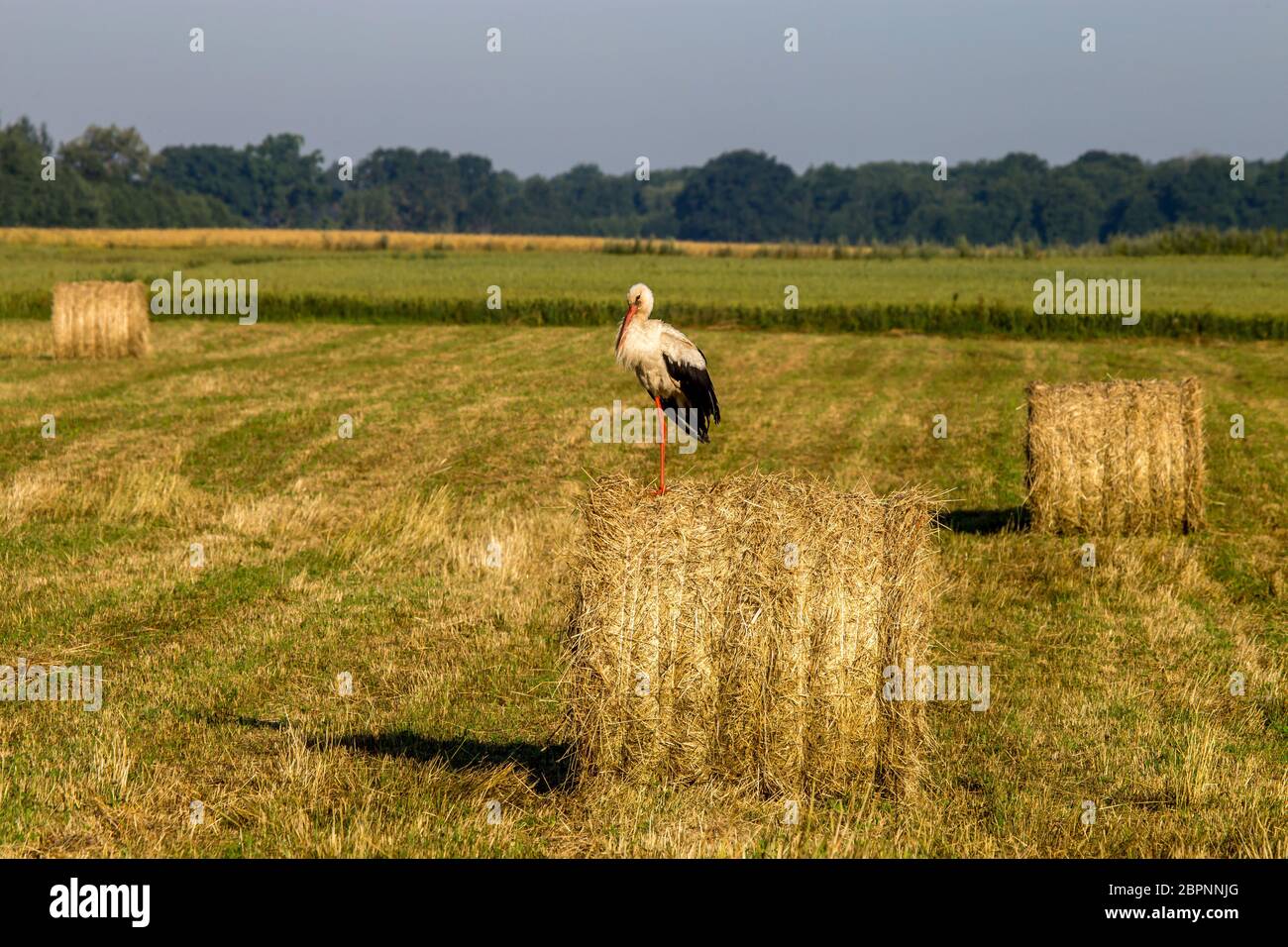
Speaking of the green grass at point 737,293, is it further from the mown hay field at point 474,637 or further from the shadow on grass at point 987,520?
the shadow on grass at point 987,520

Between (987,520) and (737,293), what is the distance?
30.8m

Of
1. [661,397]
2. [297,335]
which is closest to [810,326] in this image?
[297,335]

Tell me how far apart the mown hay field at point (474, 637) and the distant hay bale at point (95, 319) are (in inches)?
204

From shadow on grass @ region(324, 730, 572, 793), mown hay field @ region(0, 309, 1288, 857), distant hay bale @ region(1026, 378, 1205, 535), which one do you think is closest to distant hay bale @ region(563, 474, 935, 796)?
mown hay field @ region(0, 309, 1288, 857)

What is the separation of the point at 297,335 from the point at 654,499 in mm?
30783

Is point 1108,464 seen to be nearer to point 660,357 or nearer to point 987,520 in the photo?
point 987,520

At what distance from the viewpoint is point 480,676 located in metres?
10.2

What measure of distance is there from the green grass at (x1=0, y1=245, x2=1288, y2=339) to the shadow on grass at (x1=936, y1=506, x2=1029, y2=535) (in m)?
24.7

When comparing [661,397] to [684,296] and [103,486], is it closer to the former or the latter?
[103,486]

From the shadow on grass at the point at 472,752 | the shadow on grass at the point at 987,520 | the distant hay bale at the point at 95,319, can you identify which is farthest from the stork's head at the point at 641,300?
the distant hay bale at the point at 95,319

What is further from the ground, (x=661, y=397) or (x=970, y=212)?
(x=970, y=212)

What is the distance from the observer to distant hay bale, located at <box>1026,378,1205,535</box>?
49.9 ft

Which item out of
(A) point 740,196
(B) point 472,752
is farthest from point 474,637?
(A) point 740,196
